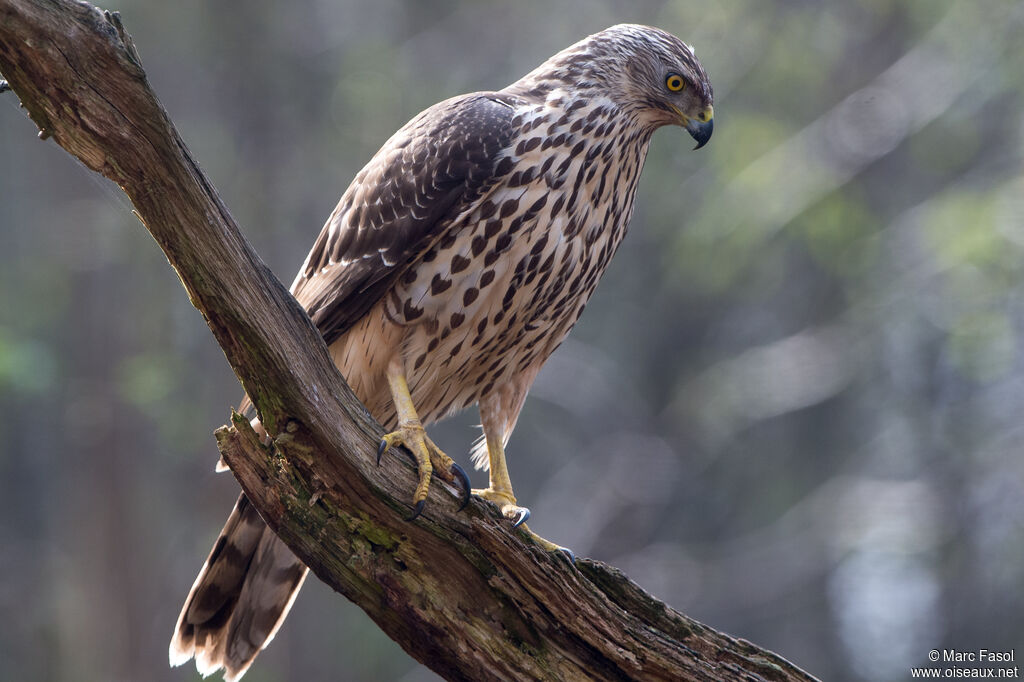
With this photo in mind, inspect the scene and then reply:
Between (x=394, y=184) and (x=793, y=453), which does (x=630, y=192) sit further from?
(x=793, y=453)

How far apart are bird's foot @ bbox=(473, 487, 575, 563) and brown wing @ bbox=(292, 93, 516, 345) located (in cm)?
80

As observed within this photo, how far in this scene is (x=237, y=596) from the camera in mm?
3861

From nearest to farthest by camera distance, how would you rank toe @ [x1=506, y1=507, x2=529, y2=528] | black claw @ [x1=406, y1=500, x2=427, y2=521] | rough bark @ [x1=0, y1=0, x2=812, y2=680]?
rough bark @ [x1=0, y1=0, x2=812, y2=680] < black claw @ [x1=406, y1=500, x2=427, y2=521] < toe @ [x1=506, y1=507, x2=529, y2=528]

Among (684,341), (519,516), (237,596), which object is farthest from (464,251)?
(684,341)

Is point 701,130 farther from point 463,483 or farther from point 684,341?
point 684,341

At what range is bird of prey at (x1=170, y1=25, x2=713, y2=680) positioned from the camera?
12.0 feet

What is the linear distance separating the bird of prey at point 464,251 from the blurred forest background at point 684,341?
18.0ft

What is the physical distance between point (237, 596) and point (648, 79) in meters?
2.39

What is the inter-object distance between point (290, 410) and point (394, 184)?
114 cm

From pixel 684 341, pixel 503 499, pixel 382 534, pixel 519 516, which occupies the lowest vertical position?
pixel 382 534

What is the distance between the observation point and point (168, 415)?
10.7m

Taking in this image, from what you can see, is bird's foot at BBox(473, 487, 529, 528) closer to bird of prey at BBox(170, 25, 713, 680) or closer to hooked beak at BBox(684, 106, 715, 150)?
bird of prey at BBox(170, 25, 713, 680)

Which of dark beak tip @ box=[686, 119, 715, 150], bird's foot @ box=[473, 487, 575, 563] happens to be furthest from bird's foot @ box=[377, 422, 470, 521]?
dark beak tip @ box=[686, 119, 715, 150]

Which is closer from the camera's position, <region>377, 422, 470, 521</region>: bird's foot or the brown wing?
<region>377, 422, 470, 521</region>: bird's foot
